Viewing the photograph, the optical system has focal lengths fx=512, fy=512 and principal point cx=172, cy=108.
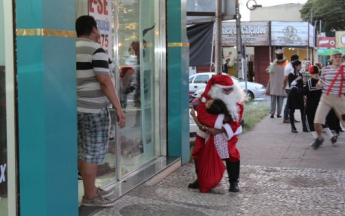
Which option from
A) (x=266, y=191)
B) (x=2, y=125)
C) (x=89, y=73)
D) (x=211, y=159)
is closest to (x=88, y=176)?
(x=89, y=73)

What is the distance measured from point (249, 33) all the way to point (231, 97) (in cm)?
2971

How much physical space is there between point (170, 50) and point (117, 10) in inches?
54.6

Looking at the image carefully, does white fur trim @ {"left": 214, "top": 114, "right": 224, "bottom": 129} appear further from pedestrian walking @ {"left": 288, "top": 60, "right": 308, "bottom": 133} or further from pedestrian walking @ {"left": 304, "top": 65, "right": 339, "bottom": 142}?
pedestrian walking @ {"left": 288, "top": 60, "right": 308, "bottom": 133}

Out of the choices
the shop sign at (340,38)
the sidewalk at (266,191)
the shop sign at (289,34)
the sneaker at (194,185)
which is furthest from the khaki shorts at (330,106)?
the shop sign at (340,38)

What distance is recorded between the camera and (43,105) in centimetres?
401

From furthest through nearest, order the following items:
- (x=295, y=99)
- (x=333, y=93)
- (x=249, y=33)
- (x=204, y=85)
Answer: (x=249, y=33) < (x=204, y=85) < (x=295, y=99) < (x=333, y=93)

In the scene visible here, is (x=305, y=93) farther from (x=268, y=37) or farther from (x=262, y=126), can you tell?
(x=268, y=37)

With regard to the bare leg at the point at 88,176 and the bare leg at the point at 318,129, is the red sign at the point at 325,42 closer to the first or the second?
the bare leg at the point at 318,129

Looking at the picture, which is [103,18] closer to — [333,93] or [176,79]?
[176,79]

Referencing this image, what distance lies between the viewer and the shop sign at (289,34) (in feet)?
116

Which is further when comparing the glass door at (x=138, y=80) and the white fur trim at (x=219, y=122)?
the glass door at (x=138, y=80)

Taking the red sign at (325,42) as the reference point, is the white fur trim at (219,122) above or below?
below

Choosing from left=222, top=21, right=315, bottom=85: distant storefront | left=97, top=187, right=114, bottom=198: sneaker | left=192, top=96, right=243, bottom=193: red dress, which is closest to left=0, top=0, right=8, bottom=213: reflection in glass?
left=97, top=187, right=114, bottom=198: sneaker

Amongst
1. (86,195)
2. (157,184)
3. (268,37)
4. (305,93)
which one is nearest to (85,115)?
(86,195)
